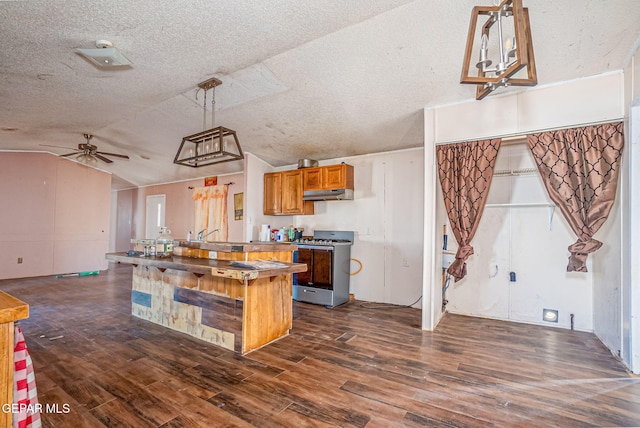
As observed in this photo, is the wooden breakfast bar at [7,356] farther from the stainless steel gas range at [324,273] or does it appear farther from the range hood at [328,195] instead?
the range hood at [328,195]

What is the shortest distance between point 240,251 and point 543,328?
3694 millimetres

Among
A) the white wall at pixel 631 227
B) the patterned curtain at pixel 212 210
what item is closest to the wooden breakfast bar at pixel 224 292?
the white wall at pixel 631 227

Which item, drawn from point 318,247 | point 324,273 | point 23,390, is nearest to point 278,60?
point 318,247

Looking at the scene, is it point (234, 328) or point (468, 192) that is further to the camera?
point (468, 192)

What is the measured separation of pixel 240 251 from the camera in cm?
295

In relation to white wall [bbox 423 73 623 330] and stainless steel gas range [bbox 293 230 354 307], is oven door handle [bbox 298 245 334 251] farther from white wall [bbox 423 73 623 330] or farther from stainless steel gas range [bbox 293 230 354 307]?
white wall [bbox 423 73 623 330]

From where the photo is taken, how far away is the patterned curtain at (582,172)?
8.87ft

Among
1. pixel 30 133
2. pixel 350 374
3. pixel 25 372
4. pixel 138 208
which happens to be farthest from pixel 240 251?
pixel 138 208

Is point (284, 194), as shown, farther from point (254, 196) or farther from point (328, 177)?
point (328, 177)

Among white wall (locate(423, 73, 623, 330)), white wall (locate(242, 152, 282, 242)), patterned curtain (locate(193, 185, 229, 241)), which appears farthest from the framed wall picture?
white wall (locate(423, 73, 623, 330))

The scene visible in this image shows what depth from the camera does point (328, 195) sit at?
4.88m

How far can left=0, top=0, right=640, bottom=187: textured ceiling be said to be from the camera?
2289 mm

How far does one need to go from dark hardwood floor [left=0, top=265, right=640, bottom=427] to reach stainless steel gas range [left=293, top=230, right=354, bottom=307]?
2.81 ft

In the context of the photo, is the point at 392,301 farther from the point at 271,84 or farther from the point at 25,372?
the point at 25,372
